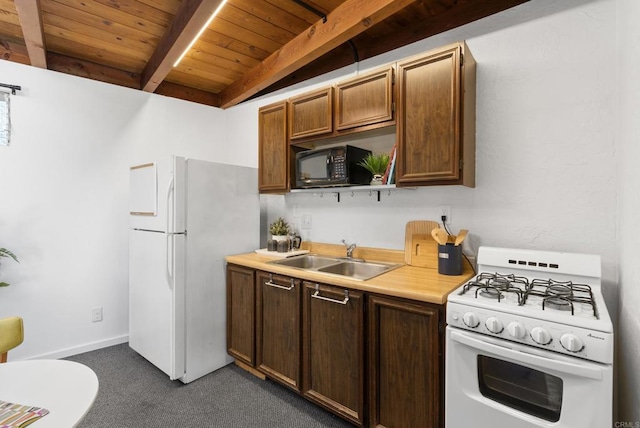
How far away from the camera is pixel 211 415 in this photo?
2.01 m

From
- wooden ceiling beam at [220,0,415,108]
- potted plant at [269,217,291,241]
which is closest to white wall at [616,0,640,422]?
wooden ceiling beam at [220,0,415,108]

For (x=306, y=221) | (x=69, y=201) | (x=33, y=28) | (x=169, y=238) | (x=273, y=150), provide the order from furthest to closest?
(x=306, y=221)
(x=69, y=201)
(x=273, y=150)
(x=169, y=238)
(x=33, y=28)

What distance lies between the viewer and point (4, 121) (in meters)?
2.56

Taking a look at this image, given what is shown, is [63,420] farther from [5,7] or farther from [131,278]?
[5,7]

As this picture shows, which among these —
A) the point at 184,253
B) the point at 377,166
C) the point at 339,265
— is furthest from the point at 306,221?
the point at 184,253

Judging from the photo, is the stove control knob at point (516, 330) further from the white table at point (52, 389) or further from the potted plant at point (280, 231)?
the potted plant at point (280, 231)

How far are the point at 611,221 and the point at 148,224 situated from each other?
3.03 m

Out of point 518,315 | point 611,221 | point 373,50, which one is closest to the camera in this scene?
point 518,315

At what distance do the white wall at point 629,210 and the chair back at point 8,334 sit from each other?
7.92 feet

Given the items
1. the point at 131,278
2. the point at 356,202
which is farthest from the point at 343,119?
the point at 131,278

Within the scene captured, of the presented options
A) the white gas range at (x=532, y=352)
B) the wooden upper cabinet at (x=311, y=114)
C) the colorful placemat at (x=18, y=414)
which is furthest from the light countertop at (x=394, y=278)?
the colorful placemat at (x=18, y=414)

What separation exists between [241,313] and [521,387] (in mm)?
1869

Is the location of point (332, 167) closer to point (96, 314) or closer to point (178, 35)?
point (178, 35)

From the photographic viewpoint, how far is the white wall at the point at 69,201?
261cm
